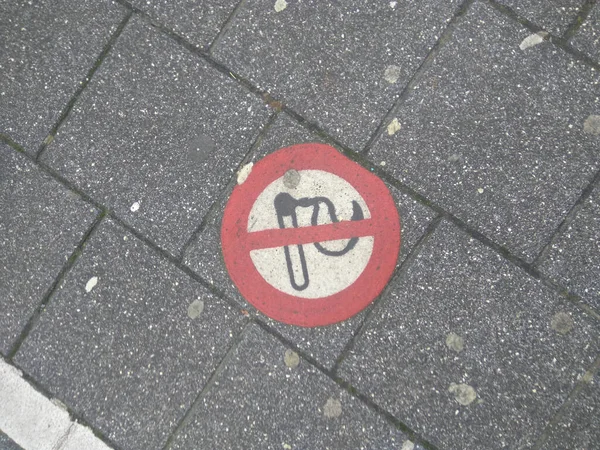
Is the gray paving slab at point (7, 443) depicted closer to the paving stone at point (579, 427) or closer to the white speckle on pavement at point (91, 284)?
the white speckle on pavement at point (91, 284)

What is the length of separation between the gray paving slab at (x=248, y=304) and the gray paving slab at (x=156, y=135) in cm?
8

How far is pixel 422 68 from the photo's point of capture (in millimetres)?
2301

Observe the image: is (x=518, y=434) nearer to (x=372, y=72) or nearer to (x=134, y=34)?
(x=372, y=72)

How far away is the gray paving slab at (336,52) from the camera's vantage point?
7.57ft

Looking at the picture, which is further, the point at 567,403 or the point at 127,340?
the point at 127,340

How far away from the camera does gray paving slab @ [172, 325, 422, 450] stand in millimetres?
2202

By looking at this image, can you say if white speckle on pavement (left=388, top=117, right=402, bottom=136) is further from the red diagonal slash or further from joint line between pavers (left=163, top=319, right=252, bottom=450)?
joint line between pavers (left=163, top=319, right=252, bottom=450)

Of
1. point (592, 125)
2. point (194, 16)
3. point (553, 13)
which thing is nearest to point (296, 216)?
point (194, 16)

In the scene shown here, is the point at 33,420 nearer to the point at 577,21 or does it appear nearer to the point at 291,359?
the point at 291,359

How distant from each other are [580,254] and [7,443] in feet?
9.26

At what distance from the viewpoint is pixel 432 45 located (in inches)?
90.7

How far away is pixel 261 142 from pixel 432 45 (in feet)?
3.04

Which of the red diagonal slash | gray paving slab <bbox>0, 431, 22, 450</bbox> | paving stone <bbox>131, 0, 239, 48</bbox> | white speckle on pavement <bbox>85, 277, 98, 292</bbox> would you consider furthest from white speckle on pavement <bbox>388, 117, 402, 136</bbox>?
gray paving slab <bbox>0, 431, 22, 450</bbox>

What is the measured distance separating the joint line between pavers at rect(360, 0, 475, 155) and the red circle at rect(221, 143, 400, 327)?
7.8 inches
